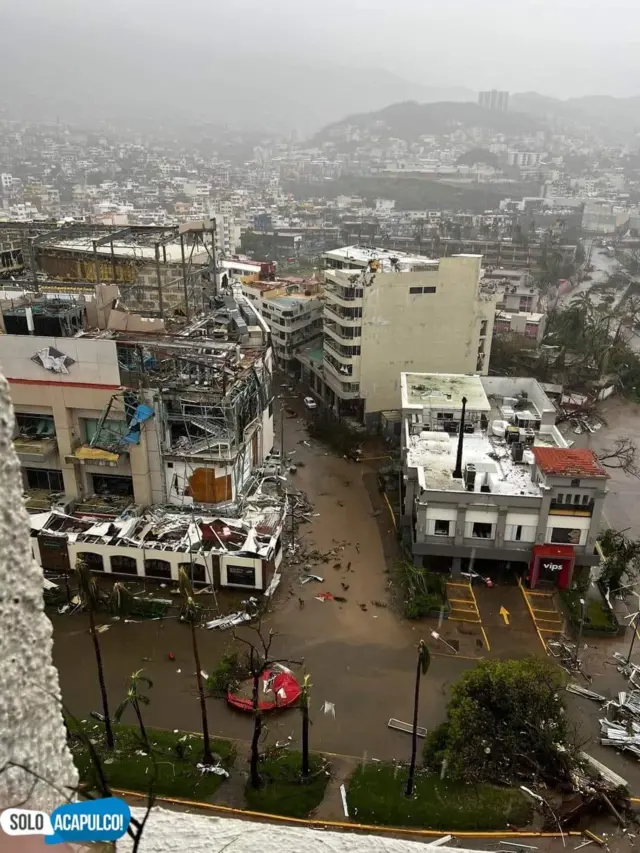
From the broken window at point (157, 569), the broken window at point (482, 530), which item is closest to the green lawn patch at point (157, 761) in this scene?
the broken window at point (157, 569)

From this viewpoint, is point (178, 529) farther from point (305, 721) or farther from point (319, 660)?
point (305, 721)

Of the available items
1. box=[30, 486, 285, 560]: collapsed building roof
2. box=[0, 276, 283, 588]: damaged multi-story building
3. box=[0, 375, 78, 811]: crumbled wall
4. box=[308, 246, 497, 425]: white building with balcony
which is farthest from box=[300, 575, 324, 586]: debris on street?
box=[0, 375, 78, 811]: crumbled wall


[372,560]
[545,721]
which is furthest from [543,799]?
[372,560]

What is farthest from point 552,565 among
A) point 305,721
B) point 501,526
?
point 305,721

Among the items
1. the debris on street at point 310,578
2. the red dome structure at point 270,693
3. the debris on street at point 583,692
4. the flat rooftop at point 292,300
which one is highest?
the flat rooftop at point 292,300

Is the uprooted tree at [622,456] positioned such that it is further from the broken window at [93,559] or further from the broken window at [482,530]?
the broken window at [93,559]

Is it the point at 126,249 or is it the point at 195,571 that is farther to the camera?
the point at 126,249
